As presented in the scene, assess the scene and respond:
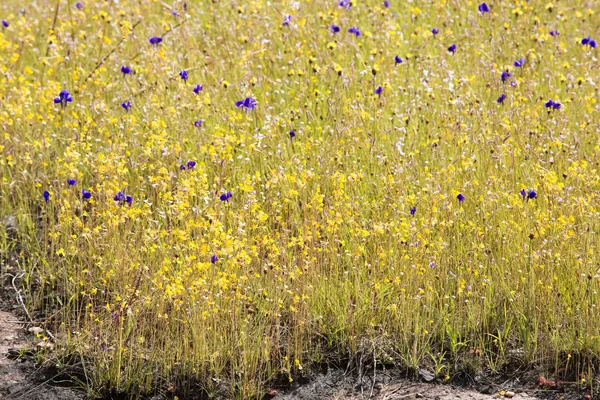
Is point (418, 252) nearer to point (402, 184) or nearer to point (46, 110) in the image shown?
point (402, 184)

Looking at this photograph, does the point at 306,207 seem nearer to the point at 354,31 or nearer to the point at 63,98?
the point at 63,98

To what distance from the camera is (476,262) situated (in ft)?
12.8

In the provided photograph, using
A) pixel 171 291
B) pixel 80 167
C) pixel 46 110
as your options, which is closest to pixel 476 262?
pixel 171 291

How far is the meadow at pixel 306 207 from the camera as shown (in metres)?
3.69

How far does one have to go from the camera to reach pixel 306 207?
4258 millimetres

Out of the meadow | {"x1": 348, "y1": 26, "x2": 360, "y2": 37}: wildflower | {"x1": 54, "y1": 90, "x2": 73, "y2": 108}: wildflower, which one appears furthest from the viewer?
{"x1": 348, "y1": 26, "x2": 360, "y2": 37}: wildflower

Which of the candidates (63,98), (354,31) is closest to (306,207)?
(63,98)

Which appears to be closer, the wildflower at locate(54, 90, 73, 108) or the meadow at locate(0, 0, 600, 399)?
the meadow at locate(0, 0, 600, 399)

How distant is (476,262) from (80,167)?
2516 mm

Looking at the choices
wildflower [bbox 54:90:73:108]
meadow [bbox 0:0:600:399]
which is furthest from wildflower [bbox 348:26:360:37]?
wildflower [bbox 54:90:73:108]

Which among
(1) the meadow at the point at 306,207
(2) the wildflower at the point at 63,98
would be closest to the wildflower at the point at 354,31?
(1) the meadow at the point at 306,207

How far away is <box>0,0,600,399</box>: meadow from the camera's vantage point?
369cm

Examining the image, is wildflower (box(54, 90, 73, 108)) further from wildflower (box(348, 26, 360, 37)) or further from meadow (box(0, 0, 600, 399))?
wildflower (box(348, 26, 360, 37))

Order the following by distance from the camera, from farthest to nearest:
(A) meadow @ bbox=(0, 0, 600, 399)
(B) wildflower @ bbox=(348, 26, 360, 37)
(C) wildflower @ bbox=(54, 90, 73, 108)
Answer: (B) wildflower @ bbox=(348, 26, 360, 37), (C) wildflower @ bbox=(54, 90, 73, 108), (A) meadow @ bbox=(0, 0, 600, 399)
